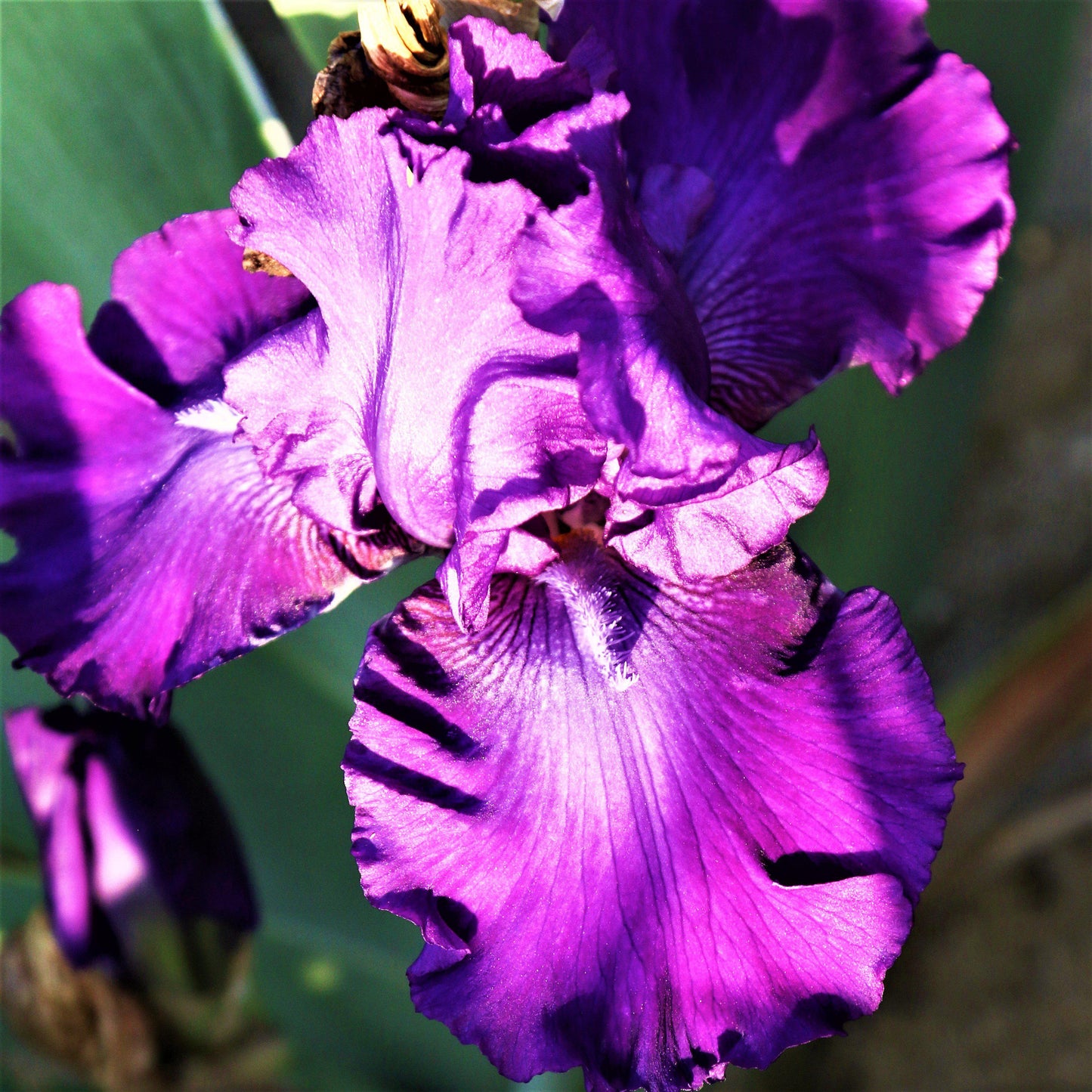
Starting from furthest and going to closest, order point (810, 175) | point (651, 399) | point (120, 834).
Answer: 1. point (120, 834)
2. point (810, 175)
3. point (651, 399)

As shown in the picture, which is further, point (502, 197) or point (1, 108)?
point (1, 108)

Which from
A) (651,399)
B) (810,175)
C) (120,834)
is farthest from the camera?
(120,834)

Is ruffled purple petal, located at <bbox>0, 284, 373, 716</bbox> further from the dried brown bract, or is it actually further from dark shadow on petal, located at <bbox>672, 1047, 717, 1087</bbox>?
dark shadow on petal, located at <bbox>672, 1047, 717, 1087</bbox>

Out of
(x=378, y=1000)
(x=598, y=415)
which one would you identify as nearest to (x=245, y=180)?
(x=598, y=415)

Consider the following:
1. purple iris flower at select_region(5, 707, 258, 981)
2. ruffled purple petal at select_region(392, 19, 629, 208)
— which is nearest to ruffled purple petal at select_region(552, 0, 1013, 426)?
ruffled purple petal at select_region(392, 19, 629, 208)

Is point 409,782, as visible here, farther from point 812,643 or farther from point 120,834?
point 120,834

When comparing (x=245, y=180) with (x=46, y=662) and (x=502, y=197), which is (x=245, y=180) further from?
(x=46, y=662)

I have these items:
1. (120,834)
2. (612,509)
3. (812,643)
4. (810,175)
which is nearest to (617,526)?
(612,509)
